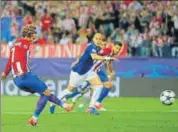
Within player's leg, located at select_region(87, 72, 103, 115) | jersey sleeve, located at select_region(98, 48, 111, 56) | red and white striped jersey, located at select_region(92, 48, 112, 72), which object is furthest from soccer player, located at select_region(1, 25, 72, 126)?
jersey sleeve, located at select_region(98, 48, 111, 56)

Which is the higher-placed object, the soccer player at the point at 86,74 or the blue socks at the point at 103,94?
the soccer player at the point at 86,74

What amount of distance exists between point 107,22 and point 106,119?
13.6 metres

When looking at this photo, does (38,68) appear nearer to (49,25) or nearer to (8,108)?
(49,25)

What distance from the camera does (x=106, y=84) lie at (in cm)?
2100

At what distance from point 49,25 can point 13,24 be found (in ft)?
4.86

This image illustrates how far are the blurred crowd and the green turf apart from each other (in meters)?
5.17

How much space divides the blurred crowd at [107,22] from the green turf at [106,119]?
5.17 m

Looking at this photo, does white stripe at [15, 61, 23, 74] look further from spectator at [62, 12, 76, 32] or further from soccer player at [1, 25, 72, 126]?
spectator at [62, 12, 76, 32]

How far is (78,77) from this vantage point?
2017cm

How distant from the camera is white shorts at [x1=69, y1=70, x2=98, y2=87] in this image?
20.2 metres

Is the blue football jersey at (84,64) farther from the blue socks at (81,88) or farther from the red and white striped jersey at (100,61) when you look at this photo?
the blue socks at (81,88)

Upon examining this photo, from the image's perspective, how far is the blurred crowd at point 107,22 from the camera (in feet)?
96.7

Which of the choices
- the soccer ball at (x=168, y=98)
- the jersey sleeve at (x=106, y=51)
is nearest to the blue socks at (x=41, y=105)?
the soccer ball at (x=168, y=98)

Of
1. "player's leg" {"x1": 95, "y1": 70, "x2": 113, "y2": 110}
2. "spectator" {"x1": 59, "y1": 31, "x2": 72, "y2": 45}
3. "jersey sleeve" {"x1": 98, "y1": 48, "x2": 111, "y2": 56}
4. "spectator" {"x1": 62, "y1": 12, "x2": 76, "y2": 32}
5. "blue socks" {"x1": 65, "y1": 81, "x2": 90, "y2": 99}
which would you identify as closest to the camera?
"player's leg" {"x1": 95, "y1": 70, "x2": 113, "y2": 110}
